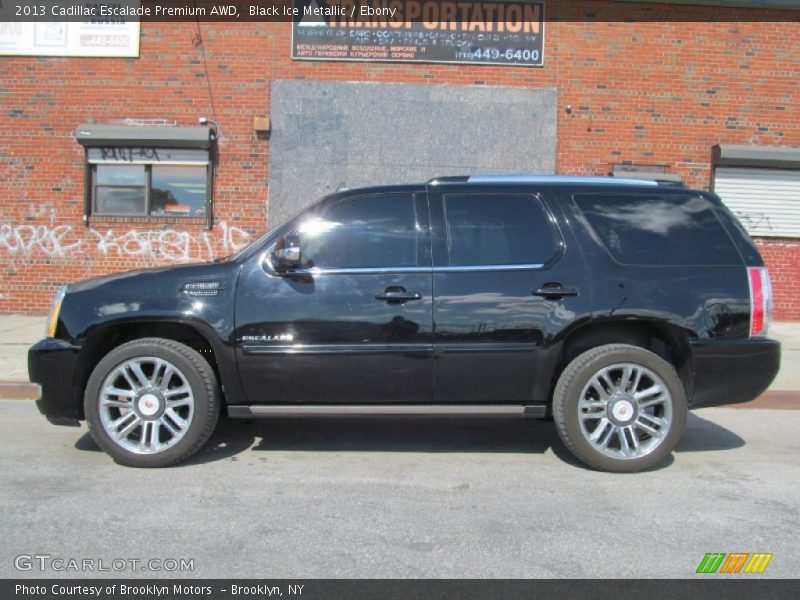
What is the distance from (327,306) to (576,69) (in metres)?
8.41

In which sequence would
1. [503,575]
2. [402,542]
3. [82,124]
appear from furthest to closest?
[82,124]
[402,542]
[503,575]

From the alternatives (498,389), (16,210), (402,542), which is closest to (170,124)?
(16,210)

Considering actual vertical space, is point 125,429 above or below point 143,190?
below

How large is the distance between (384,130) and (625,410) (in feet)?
24.7

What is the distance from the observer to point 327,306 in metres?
4.12

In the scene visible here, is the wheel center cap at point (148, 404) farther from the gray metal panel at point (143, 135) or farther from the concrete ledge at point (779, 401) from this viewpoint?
the gray metal panel at point (143, 135)

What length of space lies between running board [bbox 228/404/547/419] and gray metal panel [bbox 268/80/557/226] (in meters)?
6.83

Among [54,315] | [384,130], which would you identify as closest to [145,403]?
[54,315]

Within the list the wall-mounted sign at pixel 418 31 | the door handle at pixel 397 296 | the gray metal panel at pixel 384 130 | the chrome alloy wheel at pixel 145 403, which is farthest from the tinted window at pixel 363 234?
the wall-mounted sign at pixel 418 31

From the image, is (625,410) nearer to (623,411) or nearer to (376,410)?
(623,411)

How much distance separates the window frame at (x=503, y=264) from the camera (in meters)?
4.20

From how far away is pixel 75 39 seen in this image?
1055 centimetres

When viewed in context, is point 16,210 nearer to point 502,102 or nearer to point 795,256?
point 502,102

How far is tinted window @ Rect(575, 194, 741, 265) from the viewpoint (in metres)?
4.28
